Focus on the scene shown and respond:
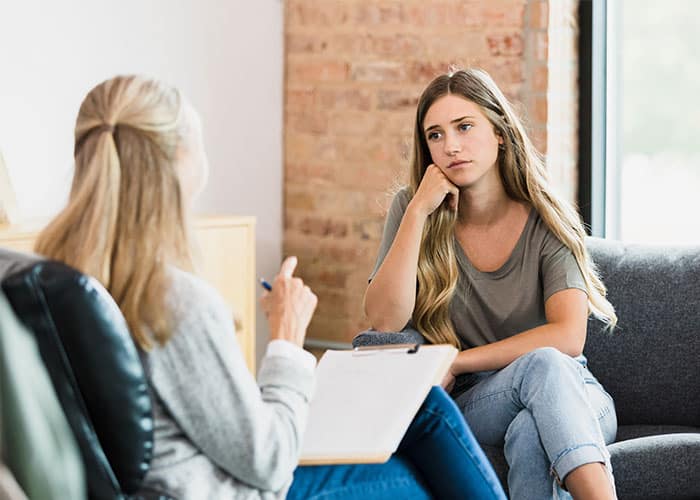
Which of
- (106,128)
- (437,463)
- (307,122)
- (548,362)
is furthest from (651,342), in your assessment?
(307,122)

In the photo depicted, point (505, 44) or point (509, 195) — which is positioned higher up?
point (505, 44)

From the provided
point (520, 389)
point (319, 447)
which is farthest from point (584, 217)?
point (319, 447)

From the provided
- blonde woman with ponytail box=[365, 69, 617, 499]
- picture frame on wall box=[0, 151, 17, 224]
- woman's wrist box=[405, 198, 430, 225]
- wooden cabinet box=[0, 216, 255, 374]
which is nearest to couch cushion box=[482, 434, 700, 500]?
blonde woman with ponytail box=[365, 69, 617, 499]

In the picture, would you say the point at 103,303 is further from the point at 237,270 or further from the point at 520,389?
the point at 237,270

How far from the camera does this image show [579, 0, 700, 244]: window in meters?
3.85

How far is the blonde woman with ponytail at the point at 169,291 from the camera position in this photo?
148cm

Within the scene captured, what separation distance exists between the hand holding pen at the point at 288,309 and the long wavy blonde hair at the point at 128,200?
0.22m

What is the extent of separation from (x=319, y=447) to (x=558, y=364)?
2.49 ft

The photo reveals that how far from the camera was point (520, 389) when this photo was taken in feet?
7.67

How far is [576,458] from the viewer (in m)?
2.16

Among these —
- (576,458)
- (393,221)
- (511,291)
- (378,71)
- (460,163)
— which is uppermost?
(378,71)

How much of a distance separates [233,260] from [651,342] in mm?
1495

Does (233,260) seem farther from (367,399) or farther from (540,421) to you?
(367,399)

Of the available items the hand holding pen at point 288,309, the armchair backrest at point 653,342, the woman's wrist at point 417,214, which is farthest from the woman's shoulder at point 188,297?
the armchair backrest at point 653,342
